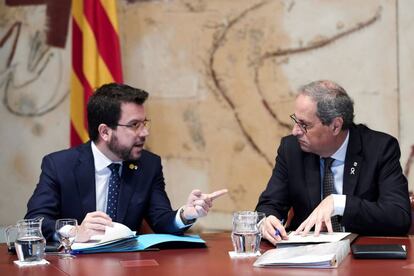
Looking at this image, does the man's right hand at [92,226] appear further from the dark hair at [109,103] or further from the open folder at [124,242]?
the dark hair at [109,103]

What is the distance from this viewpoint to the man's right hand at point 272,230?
9.48 feet

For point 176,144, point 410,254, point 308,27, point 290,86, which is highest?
point 308,27

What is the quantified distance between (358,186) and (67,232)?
4.46 feet

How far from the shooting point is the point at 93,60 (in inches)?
176

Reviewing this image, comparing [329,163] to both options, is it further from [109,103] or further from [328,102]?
[109,103]

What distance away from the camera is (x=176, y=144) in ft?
15.9

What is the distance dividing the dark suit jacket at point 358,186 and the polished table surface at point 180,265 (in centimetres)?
32

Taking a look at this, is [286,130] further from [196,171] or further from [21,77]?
[21,77]

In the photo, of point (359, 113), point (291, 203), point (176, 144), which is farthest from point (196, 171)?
point (291, 203)

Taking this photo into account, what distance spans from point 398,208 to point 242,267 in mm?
1019

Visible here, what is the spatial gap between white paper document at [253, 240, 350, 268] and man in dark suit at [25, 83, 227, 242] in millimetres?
727

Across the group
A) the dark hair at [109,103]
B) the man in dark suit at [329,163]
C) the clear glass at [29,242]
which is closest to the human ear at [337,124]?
the man in dark suit at [329,163]

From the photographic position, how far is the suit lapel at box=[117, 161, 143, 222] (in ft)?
11.2

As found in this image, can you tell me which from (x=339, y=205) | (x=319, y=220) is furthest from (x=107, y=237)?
(x=339, y=205)
